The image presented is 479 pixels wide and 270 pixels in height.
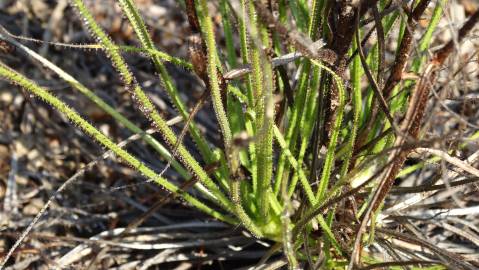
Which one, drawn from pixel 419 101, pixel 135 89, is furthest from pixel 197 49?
pixel 419 101

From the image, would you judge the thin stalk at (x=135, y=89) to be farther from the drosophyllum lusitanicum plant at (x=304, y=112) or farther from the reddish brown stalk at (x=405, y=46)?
the reddish brown stalk at (x=405, y=46)

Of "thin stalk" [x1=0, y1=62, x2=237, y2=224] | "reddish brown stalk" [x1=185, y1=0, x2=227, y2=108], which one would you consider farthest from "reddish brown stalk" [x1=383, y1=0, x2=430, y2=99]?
"thin stalk" [x1=0, y1=62, x2=237, y2=224]

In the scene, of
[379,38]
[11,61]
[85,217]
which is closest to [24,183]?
[85,217]

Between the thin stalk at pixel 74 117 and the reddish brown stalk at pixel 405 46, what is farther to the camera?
the reddish brown stalk at pixel 405 46

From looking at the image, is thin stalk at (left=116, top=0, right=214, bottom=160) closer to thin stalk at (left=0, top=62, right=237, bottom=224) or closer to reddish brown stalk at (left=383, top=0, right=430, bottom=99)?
thin stalk at (left=0, top=62, right=237, bottom=224)

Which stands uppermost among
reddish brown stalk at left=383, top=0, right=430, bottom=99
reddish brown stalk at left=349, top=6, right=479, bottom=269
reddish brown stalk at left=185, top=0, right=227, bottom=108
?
reddish brown stalk at left=185, top=0, right=227, bottom=108

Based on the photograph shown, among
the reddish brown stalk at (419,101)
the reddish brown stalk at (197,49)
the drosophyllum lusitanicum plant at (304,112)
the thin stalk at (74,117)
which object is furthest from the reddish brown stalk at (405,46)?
the thin stalk at (74,117)

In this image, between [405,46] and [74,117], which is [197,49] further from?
[405,46]

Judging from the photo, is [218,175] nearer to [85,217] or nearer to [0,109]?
[85,217]
